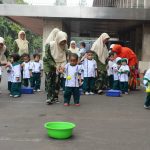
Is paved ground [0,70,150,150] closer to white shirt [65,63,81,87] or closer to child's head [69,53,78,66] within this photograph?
white shirt [65,63,81,87]

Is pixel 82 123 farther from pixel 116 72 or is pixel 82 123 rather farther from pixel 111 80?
pixel 111 80

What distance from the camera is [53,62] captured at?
32.3 feet

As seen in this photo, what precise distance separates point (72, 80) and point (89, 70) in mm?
2376

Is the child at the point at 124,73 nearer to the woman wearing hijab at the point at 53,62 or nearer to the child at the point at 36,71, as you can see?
the child at the point at 36,71

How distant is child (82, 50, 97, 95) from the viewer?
39.7 ft

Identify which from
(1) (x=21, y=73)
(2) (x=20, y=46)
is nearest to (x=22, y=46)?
(2) (x=20, y=46)

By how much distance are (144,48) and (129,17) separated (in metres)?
2.21

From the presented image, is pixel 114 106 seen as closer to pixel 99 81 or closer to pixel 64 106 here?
pixel 64 106

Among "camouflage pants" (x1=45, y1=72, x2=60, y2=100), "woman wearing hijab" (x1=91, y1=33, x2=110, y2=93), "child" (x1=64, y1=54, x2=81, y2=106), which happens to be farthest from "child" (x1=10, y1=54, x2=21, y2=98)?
"woman wearing hijab" (x1=91, y1=33, x2=110, y2=93)

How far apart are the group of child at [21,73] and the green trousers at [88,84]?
166 centimetres

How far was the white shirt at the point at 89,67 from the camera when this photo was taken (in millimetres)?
12086

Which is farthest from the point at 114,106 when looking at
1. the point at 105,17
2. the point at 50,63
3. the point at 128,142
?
the point at 105,17

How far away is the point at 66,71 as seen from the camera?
9.88 metres

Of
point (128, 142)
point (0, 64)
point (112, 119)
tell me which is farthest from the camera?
point (0, 64)
